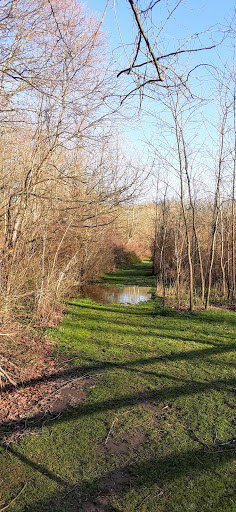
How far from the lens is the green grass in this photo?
285cm

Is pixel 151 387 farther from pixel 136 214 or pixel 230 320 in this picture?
pixel 136 214

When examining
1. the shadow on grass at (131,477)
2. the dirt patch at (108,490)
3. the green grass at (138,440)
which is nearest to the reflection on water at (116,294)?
the green grass at (138,440)

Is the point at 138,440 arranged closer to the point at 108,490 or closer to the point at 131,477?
the point at 131,477

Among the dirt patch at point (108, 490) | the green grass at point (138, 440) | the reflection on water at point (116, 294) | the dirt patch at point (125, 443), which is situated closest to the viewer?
the dirt patch at point (108, 490)

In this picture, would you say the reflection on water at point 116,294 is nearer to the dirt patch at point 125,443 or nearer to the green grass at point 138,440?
the green grass at point 138,440

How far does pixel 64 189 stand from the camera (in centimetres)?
1171

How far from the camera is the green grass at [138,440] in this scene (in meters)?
2.85

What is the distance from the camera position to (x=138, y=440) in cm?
361

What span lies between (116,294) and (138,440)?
11.5 m

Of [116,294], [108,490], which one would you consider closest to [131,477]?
[108,490]

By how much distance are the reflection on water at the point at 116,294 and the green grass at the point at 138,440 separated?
671 cm

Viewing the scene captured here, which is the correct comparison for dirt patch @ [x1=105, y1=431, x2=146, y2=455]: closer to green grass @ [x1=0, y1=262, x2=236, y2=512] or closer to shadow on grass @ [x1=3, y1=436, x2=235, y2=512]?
green grass @ [x1=0, y1=262, x2=236, y2=512]

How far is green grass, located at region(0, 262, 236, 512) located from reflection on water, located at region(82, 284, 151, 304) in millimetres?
6713

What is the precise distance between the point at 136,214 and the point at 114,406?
31.9m
